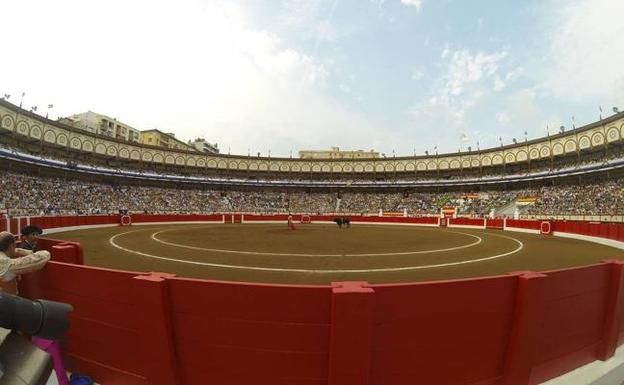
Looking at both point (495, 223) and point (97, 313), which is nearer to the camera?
point (97, 313)

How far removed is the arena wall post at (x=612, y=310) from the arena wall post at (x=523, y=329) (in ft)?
5.85

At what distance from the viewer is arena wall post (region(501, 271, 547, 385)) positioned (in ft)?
11.2

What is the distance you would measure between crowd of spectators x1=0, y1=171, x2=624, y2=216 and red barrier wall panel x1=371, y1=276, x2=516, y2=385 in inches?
1626

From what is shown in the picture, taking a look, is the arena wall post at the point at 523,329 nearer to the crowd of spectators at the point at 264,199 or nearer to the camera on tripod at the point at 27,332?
the camera on tripod at the point at 27,332

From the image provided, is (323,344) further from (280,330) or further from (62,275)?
(62,275)

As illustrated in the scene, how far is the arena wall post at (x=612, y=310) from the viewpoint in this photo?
14.6 feet

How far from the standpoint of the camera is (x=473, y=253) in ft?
53.9

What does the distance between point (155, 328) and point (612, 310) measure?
569 cm

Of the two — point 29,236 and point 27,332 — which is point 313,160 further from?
point 27,332

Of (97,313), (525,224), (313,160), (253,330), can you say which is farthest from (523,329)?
(313,160)

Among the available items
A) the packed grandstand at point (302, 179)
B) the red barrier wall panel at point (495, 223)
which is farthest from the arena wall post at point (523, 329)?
the packed grandstand at point (302, 179)

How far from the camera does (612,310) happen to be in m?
4.51

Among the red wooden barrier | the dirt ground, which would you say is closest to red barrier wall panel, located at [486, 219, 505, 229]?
the red wooden barrier

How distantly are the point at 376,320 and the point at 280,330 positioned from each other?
84 cm
